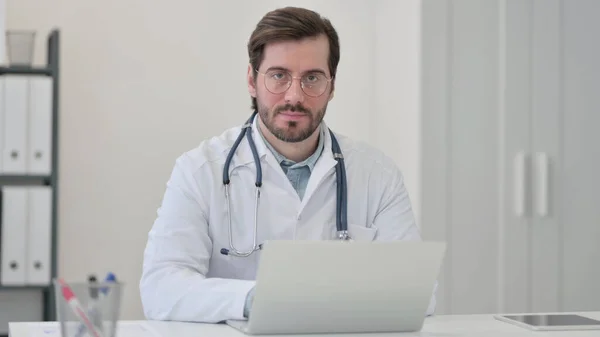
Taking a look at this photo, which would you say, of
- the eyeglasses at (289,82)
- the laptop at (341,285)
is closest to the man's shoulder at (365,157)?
the eyeglasses at (289,82)

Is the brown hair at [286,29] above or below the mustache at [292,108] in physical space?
above

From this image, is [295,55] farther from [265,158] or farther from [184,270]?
[184,270]

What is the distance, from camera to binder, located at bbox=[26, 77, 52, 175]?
10.3ft

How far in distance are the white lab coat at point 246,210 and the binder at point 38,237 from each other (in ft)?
3.61

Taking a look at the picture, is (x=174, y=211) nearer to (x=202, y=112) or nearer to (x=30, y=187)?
(x=30, y=187)

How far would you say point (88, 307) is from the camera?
121cm

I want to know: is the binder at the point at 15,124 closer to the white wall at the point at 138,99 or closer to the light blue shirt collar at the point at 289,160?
the white wall at the point at 138,99

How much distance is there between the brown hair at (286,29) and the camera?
7.37 ft

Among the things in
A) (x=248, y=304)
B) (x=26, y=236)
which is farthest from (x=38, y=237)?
(x=248, y=304)

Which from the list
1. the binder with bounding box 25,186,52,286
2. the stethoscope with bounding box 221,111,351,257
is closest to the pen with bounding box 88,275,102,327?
the stethoscope with bounding box 221,111,351,257

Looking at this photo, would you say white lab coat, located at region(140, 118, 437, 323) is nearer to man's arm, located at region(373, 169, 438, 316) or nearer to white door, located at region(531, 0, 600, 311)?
man's arm, located at region(373, 169, 438, 316)

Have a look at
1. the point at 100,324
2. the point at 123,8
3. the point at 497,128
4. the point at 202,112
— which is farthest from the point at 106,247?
the point at 100,324

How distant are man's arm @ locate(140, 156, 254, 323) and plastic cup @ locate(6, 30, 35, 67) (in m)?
1.27

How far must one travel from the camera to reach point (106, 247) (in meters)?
3.46
